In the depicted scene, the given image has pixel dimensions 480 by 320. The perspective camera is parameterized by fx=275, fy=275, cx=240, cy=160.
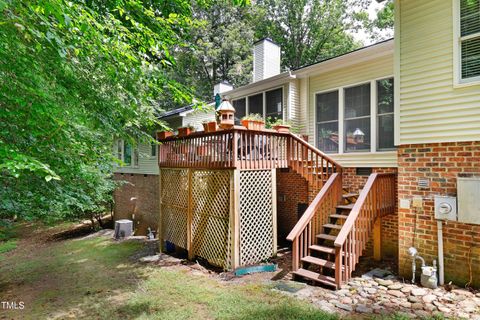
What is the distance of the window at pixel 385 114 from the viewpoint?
6945 mm

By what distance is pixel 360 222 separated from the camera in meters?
5.17

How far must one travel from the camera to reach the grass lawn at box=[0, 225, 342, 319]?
4.34 metres

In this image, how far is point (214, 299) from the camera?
4824mm

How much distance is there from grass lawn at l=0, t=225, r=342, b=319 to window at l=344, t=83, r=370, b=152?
4625 mm

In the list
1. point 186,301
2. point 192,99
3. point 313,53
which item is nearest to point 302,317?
point 186,301

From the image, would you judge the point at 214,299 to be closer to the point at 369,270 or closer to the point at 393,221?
the point at 369,270

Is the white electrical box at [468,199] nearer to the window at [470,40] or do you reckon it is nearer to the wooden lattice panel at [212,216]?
the window at [470,40]

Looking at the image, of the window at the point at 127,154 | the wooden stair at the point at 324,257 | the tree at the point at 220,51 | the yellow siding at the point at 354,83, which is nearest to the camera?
the wooden stair at the point at 324,257

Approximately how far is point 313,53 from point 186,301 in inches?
1009

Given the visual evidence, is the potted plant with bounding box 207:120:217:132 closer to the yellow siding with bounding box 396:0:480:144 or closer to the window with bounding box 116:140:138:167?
the yellow siding with bounding box 396:0:480:144

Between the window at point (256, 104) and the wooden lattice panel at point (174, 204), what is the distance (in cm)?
397

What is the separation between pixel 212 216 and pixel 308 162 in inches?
111

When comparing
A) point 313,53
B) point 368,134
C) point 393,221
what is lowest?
point 393,221

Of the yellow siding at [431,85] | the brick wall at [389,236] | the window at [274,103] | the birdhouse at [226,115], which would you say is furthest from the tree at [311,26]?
the birdhouse at [226,115]
